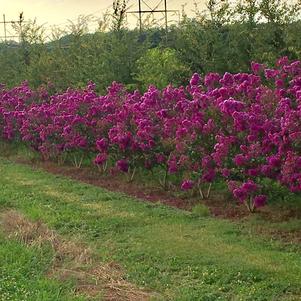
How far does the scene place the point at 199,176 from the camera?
8.94m

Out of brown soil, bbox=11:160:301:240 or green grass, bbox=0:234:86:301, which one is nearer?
green grass, bbox=0:234:86:301

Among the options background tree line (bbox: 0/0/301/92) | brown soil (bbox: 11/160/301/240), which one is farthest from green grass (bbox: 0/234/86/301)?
background tree line (bbox: 0/0/301/92)

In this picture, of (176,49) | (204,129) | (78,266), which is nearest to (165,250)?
(78,266)

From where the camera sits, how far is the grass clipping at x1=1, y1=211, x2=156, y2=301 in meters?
5.17

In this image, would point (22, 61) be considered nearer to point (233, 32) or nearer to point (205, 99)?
point (233, 32)

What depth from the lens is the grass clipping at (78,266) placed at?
5172 millimetres

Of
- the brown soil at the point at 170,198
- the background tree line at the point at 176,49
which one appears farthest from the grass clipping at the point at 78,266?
the background tree line at the point at 176,49

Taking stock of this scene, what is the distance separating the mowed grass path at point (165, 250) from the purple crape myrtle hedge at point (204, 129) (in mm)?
724

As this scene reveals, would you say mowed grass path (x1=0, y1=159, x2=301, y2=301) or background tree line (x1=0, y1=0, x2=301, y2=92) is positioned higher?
background tree line (x1=0, y1=0, x2=301, y2=92)

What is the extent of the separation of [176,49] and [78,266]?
8.86 m

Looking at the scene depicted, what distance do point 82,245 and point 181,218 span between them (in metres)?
1.64

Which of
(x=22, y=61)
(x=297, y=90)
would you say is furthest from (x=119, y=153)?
(x=22, y=61)

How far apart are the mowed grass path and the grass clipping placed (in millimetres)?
135

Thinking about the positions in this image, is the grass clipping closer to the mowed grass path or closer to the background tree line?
the mowed grass path
